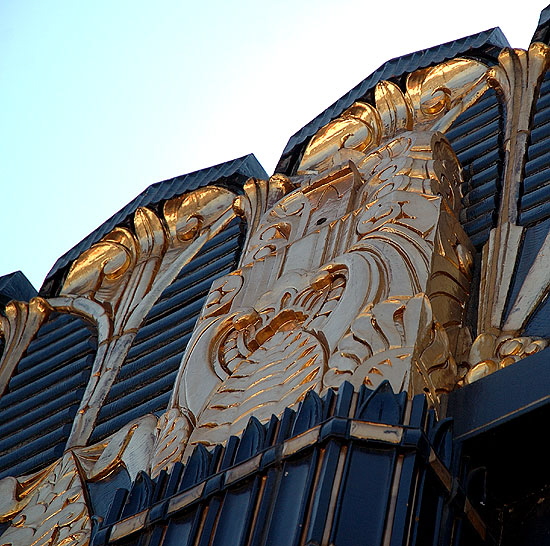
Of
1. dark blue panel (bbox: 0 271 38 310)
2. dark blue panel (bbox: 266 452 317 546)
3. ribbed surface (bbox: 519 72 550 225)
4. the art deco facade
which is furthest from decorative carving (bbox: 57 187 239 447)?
dark blue panel (bbox: 266 452 317 546)

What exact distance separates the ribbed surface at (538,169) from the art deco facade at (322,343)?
0.01 metres

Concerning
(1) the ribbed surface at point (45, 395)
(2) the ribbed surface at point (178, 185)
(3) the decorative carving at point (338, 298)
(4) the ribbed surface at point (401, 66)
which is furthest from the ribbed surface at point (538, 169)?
(1) the ribbed surface at point (45, 395)

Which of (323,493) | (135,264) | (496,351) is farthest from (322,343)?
(135,264)

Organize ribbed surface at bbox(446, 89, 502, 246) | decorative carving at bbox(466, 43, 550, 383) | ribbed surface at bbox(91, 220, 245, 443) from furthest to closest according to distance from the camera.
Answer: ribbed surface at bbox(91, 220, 245, 443), ribbed surface at bbox(446, 89, 502, 246), decorative carving at bbox(466, 43, 550, 383)

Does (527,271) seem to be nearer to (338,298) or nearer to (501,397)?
(338,298)

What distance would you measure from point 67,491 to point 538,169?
2986 millimetres

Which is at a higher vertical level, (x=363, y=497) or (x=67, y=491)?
(x=363, y=497)

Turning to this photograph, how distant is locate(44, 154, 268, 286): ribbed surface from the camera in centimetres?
988

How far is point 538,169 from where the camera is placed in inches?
302

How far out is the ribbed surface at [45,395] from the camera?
26.6ft

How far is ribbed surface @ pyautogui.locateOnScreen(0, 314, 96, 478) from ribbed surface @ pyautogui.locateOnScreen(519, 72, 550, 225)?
2818mm

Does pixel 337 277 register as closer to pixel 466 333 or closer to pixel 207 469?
pixel 466 333

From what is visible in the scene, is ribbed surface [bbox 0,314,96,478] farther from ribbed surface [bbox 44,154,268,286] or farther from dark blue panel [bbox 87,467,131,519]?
dark blue panel [bbox 87,467,131,519]

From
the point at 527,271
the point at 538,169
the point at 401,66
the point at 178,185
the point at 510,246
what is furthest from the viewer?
the point at 178,185
